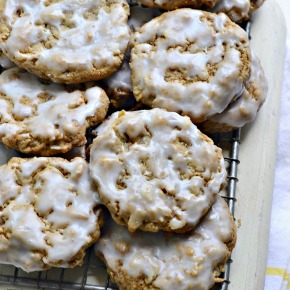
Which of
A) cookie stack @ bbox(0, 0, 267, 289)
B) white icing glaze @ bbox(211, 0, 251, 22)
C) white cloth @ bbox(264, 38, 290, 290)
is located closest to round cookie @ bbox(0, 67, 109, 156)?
cookie stack @ bbox(0, 0, 267, 289)

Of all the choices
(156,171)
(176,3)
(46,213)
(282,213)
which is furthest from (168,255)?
(176,3)

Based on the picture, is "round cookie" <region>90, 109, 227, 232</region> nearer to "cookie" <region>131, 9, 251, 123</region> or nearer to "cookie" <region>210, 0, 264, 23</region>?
"cookie" <region>131, 9, 251, 123</region>

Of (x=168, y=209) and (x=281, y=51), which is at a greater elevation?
(x=281, y=51)

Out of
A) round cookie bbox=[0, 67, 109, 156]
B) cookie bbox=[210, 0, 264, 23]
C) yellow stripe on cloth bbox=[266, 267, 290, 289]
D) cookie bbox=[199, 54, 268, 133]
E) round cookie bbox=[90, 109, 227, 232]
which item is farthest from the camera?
yellow stripe on cloth bbox=[266, 267, 290, 289]

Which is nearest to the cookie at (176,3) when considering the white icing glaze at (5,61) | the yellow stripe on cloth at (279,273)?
the white icing glaze at (5,61)

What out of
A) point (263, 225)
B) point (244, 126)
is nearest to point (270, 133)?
point (244, 126)

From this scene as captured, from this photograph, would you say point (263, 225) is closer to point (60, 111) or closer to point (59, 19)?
point (60, 111)

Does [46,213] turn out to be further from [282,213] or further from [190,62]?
[282,213]
